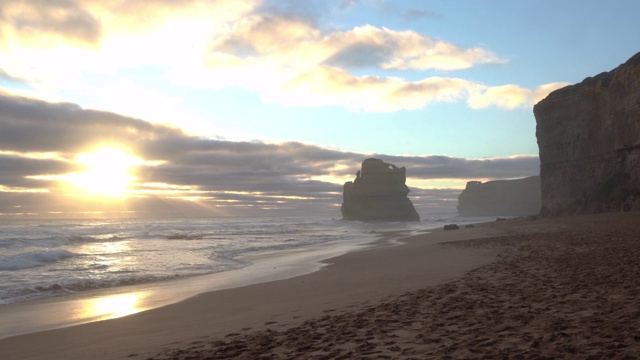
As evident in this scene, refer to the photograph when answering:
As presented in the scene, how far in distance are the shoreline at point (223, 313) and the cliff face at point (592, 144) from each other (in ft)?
123

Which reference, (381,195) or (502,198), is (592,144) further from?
(502,198)

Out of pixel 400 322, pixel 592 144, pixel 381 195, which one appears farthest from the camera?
pixel 381 195

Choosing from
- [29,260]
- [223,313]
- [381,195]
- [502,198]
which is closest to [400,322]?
[223,313]

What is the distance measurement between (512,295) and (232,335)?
17.0ft

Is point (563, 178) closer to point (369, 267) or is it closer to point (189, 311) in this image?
point (369, 267)

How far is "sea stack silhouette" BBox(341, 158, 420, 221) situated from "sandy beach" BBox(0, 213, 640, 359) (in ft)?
396

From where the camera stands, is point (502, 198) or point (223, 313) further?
point (502, 198)

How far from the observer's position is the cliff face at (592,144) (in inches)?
1713

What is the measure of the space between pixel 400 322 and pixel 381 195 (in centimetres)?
12780

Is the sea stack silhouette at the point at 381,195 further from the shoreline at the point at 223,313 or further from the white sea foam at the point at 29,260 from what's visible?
the shoreline at the point at 223,313

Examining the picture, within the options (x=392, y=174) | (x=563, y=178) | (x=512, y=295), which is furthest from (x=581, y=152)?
(x=392, y=174)

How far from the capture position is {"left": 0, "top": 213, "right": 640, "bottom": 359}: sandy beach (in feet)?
18.3

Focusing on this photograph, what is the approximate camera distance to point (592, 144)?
5138 centimetres

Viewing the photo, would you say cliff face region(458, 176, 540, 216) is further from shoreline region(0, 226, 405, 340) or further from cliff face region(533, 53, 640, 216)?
shoreline region(0, 226, 405, 340)
